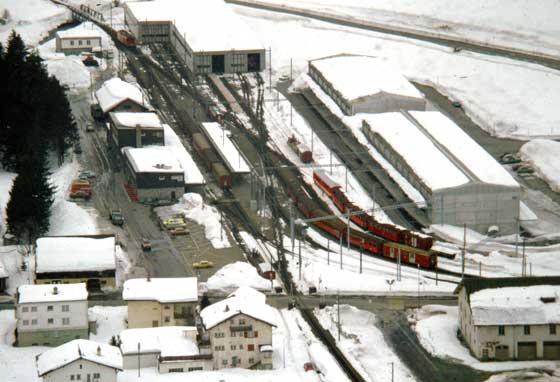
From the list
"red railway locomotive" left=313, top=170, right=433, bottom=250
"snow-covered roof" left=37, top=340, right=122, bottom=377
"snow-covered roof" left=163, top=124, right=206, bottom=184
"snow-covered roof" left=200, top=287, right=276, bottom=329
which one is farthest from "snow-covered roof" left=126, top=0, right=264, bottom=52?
"snow-covered roof" left=37, top=340, right=122, bottom=377

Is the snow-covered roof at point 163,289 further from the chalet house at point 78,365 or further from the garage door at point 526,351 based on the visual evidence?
the garage door at point 526,351

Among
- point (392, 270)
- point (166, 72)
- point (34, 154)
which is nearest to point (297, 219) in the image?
point (392, 270)

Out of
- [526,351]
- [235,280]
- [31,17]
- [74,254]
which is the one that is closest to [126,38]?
[31,17]

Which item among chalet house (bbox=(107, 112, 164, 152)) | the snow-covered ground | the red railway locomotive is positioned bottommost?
the red railway locomotive

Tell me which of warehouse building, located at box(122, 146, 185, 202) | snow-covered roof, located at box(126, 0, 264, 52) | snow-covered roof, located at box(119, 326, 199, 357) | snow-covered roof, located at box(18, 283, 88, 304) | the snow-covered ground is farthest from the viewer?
the snow-covered ground

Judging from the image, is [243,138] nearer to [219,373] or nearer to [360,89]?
[360,89]

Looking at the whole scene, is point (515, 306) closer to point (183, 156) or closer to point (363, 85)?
point (183, 156)

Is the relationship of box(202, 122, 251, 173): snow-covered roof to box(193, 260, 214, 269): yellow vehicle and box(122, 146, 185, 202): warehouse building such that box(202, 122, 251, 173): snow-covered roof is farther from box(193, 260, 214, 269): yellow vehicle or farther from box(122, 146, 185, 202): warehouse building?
box(193, 260, 214, 269): yellow vehicle
